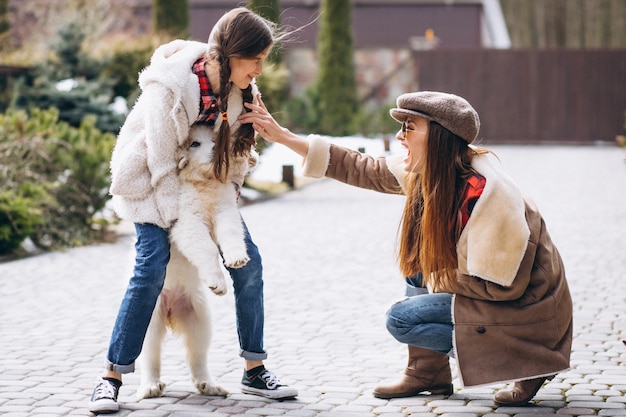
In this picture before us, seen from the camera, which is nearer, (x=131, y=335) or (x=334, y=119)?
(x=131, y=335)

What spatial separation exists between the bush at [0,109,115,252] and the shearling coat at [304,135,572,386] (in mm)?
6388

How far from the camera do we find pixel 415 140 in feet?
15.2

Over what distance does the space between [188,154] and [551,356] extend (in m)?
1.85

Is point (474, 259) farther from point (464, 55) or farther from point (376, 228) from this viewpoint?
point (464, 55)

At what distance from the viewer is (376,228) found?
12289 mm

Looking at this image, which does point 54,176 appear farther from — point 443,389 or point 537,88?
point 537,88

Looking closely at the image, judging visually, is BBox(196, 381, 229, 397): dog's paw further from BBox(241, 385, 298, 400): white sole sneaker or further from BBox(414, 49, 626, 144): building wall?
BBox(414, 49, 626, 144): building wall

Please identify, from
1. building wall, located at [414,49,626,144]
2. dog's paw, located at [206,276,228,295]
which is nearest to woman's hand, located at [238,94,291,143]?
dog's paw, located at [206,276,228,295]

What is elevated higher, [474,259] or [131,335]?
[474,259]

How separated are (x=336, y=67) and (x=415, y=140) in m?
23.6

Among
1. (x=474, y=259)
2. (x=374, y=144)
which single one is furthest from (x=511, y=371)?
(x=374, y=144)

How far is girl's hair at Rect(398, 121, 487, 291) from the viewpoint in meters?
4.55

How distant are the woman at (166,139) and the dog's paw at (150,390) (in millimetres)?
201

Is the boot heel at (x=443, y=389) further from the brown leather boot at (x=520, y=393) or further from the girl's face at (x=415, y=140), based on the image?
the girl's face at (x=415, y=140)
